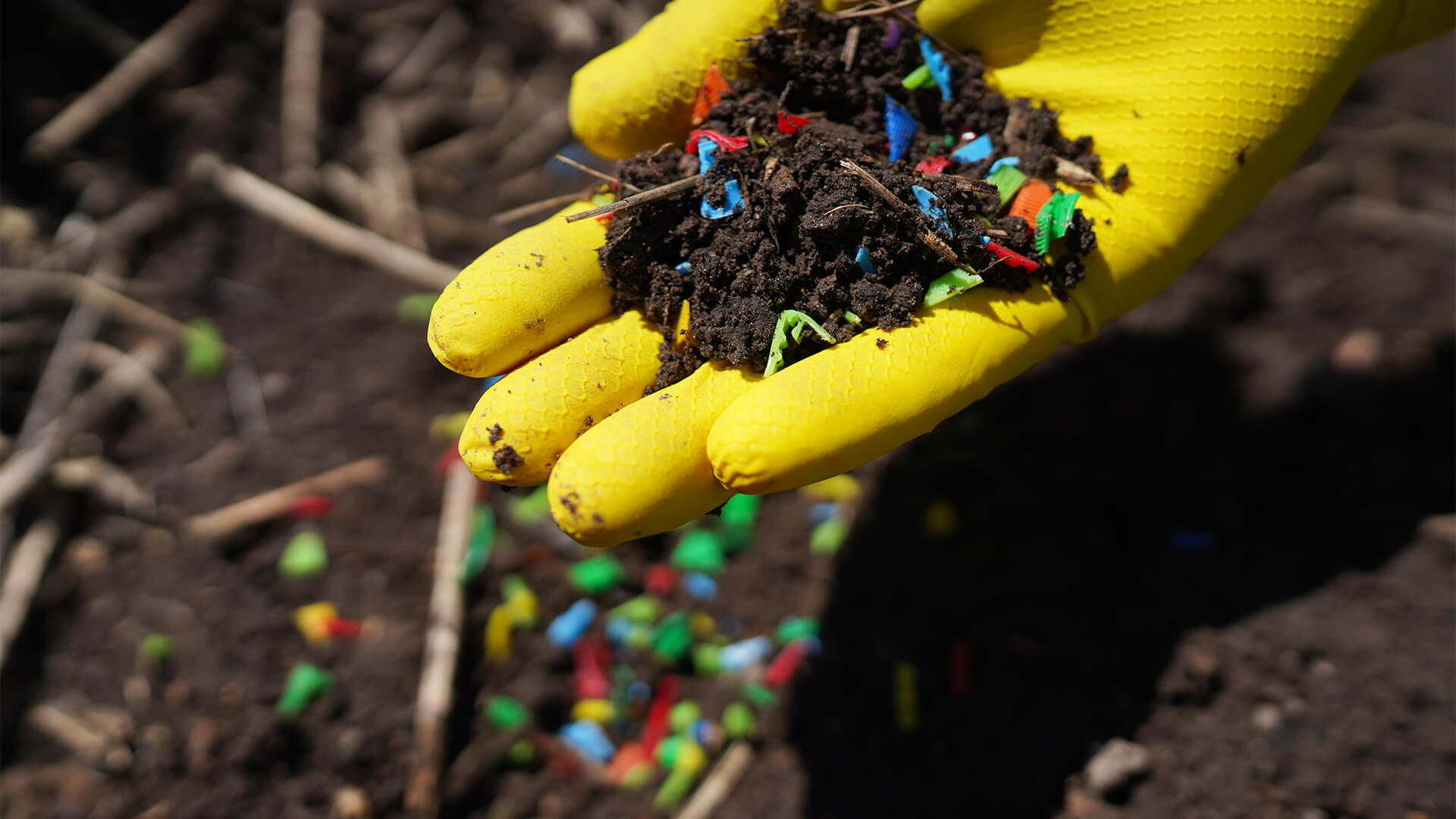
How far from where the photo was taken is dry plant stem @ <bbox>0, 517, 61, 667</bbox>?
2586 millimetres

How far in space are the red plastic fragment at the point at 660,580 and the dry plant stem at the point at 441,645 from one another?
24.1 inches

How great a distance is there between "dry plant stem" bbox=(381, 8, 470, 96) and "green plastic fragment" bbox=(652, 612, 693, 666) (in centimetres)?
288

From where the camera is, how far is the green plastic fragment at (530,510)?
2.82m

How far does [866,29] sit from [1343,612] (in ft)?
6.82

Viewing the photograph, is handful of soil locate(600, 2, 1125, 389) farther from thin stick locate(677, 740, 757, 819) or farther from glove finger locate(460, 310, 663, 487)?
thin stick locate(677, 740, 757, 819)

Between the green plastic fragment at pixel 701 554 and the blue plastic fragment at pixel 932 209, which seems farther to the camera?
the green plastic fragment at pixel 701 554

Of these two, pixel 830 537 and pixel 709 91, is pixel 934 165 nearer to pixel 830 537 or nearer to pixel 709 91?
pixel 709 91

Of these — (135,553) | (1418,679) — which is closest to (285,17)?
(135,553)

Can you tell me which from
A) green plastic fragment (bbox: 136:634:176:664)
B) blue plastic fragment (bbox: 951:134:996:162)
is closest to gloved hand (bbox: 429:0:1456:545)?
blue plastic fragment (bbox: 951:134:996:162)

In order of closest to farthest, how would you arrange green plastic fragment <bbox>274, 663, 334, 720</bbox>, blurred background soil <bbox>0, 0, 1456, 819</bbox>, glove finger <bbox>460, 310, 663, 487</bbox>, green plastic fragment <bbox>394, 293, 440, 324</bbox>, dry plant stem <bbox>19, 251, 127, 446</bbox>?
glove finger <bbox>460, 310, 663, 487</bbox>
blurred background soil <bbox>0, 0, 1456, 819</bbox>
green plastic fragment <bbox>274, 663, 334, 720</bbox>
dry plant stem <bbox>19, 251, 127, 446</bbox>
green plastic fragment <bbox>394, 293, 440, 324</bbox>

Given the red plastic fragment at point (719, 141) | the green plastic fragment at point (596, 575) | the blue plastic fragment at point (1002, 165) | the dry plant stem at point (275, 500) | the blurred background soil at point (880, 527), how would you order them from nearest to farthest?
the red plastic fragment at point (719, 141) < the blue plastic fragment at point (1002, 165) < the blurred background soil at point (880, 527) < the green plastic fragment at point (596, 575) < the dry plant stem at point (275, 500)

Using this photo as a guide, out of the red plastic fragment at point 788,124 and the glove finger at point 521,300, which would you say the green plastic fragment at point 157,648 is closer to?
the glove finger at point 521,300

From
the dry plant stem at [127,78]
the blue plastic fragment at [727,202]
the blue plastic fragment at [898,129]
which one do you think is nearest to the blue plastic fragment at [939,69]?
the blue plastic fragment at [898,129]

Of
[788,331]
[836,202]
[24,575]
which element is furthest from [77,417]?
[836,202]
